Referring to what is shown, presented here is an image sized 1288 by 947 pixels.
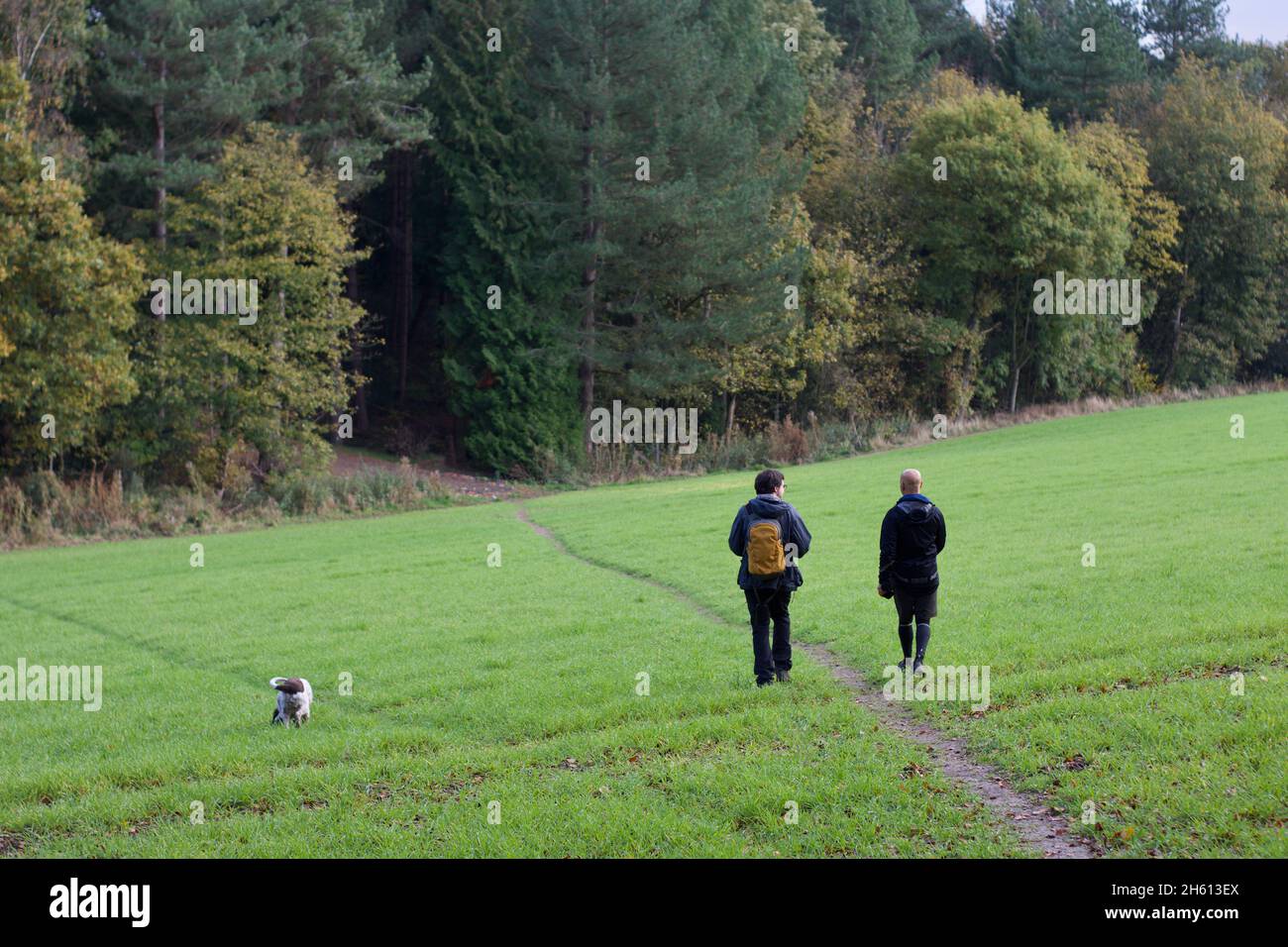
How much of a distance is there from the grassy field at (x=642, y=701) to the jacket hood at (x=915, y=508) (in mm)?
1811

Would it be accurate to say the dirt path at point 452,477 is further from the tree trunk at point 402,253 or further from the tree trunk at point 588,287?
the tree trunk at point 402,253

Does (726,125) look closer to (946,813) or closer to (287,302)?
(287,302)

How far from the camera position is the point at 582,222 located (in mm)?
48219

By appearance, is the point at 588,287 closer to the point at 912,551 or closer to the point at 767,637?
the point at 767,637

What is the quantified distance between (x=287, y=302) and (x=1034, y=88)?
1822 inches

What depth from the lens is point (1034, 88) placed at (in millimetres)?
67500

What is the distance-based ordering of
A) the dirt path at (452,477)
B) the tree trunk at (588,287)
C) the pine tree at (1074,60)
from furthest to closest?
1. the pine tree at (1074,60)
2. the tree trunk at (588,287)
3. the dirt path at (452,477)

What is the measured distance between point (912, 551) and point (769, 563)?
147 centimetres

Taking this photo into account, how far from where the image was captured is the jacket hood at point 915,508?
11.9 meters

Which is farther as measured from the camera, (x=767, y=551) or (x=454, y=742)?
(x=767, y=551)
